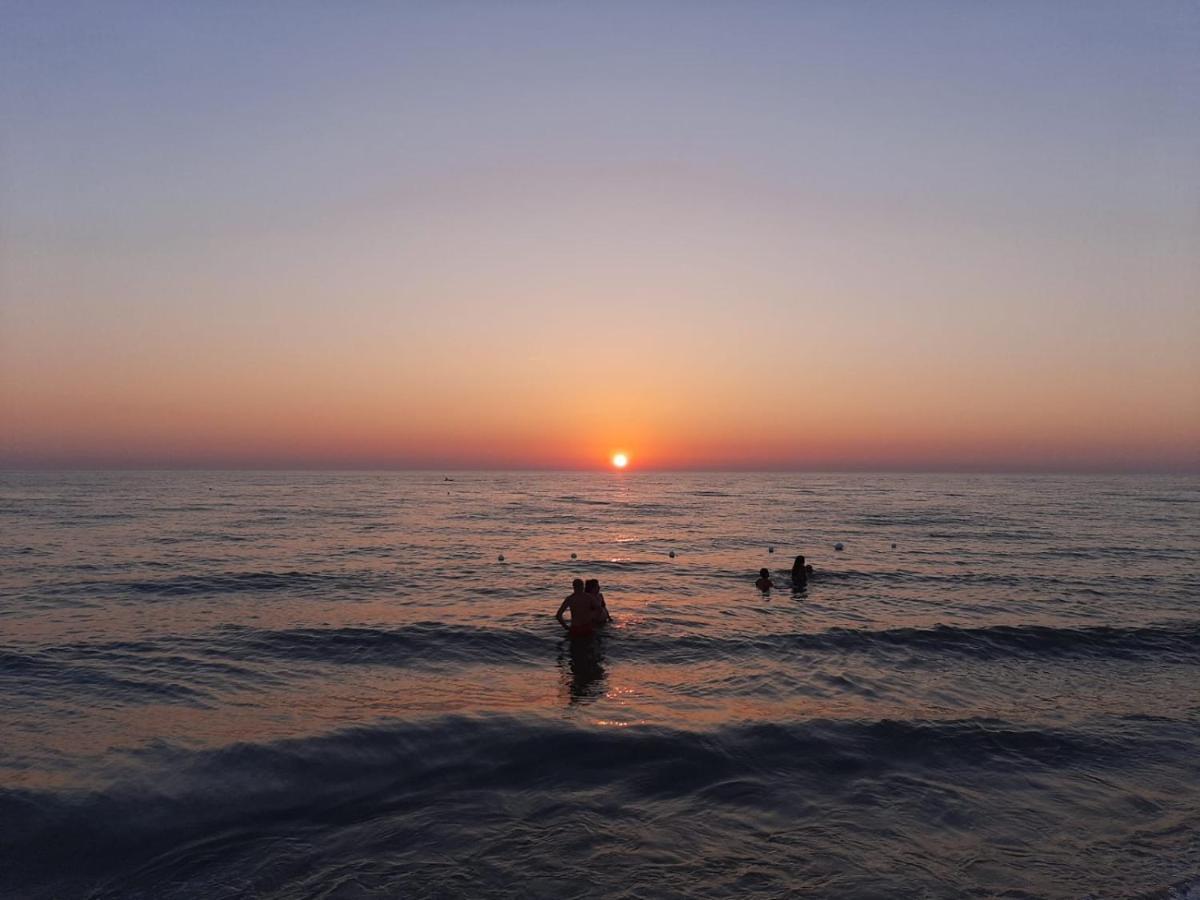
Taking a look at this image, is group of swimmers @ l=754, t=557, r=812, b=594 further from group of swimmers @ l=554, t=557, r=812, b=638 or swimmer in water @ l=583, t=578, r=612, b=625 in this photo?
swimmer in water @ l=583, t=578, r=612, b=625

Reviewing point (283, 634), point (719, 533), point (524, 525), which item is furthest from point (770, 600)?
point (524, 525)

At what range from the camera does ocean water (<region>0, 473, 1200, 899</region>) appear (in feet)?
30.4

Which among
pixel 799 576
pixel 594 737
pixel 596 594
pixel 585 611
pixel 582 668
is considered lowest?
pixel 582 668

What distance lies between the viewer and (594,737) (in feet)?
44.8

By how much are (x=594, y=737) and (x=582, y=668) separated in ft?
17.4

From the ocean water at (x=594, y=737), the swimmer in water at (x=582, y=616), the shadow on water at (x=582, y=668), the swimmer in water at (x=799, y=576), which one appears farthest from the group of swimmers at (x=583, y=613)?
the swimmer in water at (x=799, y=576)

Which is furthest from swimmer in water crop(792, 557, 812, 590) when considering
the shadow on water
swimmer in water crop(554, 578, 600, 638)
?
swimmer in water crop(554, 578, 600, 638)

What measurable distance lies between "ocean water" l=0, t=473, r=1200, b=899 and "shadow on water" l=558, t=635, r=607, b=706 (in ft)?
0.34

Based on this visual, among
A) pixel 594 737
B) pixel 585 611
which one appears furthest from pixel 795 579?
pixel 594 737

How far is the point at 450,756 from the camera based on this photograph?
1292 cm

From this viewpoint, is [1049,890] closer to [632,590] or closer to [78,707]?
[78,707]

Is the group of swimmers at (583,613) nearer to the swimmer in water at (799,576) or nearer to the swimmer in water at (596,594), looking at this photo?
the swimmer in water at (596,594)

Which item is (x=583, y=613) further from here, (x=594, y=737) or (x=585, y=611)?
(x=594, y=737)

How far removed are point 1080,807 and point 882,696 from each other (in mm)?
5769
